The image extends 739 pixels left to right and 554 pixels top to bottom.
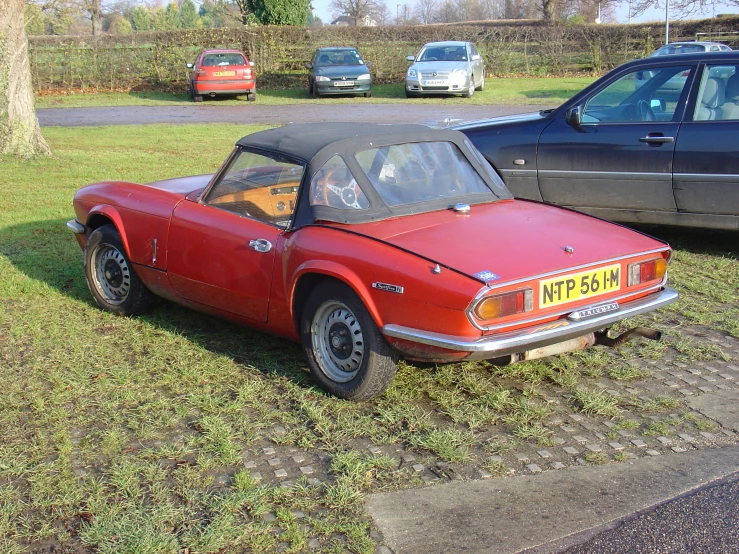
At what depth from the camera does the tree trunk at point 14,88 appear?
41.3ft

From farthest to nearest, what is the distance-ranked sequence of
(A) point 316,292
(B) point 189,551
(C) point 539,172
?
(C) point 539,172 → (A) point 316,292 → (B) point 189,551

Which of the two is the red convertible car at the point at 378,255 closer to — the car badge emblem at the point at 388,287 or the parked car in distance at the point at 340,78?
the car badge emblem at the point at 388,287

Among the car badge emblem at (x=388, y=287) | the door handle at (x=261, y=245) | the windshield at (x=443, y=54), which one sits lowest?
the car badge emblem at (x=388, y=287)

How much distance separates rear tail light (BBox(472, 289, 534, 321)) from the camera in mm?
3898

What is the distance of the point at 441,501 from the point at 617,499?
721mm

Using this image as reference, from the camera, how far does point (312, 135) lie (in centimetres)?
509

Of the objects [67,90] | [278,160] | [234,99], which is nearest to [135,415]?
[278,160]

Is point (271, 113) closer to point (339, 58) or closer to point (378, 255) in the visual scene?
point (339, 58)

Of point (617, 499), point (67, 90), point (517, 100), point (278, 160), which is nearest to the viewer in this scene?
point (617, 499)

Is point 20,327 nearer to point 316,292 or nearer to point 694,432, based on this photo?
point 316,292

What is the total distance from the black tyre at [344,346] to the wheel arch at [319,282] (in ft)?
0.20

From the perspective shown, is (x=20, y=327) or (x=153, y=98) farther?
(x=153, y=98)

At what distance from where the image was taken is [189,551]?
3.11 metres

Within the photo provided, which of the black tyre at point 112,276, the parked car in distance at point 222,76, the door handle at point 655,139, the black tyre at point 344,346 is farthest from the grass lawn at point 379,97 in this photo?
the black tyre at point 344,346
